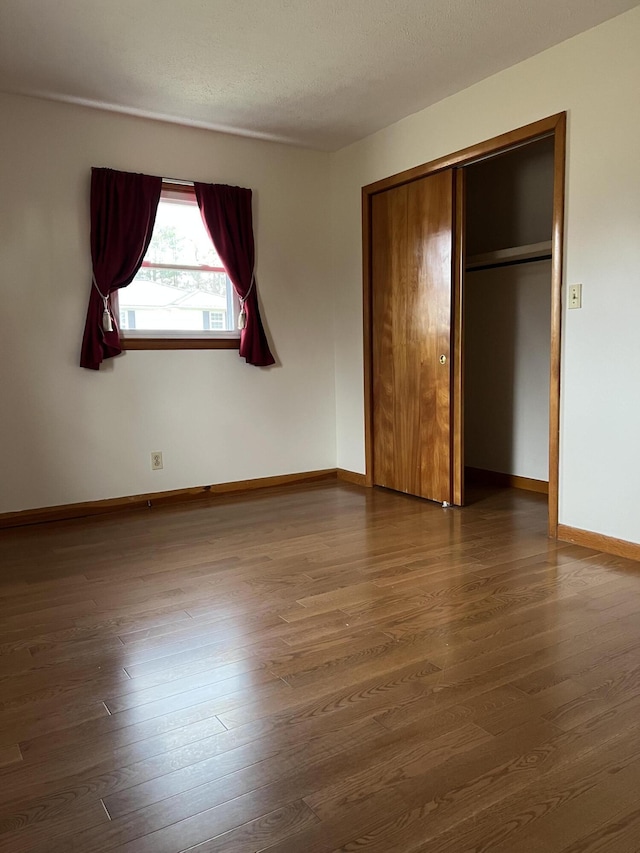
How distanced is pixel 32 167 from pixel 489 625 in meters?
3.51

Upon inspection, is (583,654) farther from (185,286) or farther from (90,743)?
(185,286)

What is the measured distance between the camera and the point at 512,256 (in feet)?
14.4

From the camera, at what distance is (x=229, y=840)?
4.29 ft

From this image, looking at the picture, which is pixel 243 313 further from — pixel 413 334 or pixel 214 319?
pixel 413 334

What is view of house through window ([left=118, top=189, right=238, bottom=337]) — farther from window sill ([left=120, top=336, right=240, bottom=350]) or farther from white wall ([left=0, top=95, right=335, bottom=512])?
white wall ([left=0, top=95, right=335, bottom=512])

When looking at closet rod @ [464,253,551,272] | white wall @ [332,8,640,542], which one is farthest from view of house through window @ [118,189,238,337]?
white wall @ [332,8,640,542]

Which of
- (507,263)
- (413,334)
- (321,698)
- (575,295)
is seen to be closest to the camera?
(321,698)

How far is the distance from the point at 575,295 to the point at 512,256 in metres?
1.32

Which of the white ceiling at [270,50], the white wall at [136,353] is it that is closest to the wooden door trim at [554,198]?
the white ceiling at [270,50]

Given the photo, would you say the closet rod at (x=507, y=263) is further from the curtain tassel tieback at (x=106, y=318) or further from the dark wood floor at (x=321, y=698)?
the curtain tassel tieback at (x=106, y=318)

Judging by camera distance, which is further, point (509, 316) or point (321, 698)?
point (509, 316)

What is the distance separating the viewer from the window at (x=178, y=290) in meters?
4.19

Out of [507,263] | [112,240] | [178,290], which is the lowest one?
[178,290]

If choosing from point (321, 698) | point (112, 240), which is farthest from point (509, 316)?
point (321, 698)
